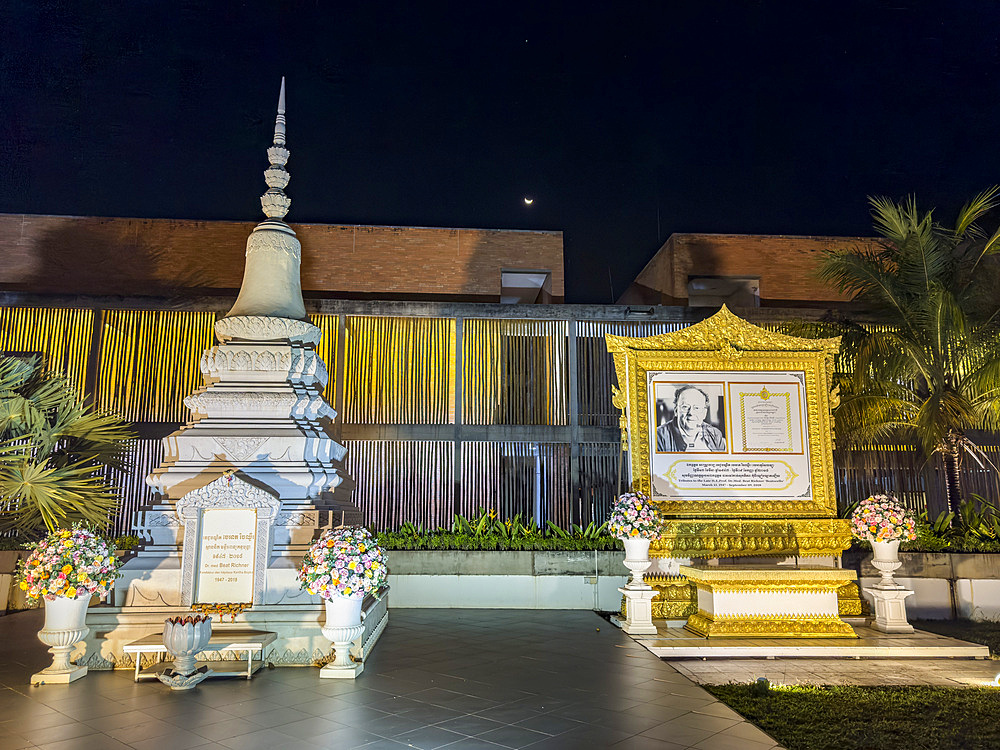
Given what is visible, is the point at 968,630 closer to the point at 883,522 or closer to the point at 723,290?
the point at 883,522

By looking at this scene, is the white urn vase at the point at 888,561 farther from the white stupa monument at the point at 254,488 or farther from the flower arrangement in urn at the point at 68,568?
the flower arrangement in urn at the point at 68,568

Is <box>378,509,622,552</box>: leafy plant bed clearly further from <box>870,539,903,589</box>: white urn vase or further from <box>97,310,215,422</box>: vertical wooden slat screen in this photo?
<box>97,310,215,422</box>: vertical wooden slat screen

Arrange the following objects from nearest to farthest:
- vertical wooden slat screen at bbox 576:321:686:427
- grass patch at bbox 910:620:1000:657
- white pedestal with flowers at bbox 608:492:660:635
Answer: grass patch at bbox 910:620:1000:657 → white pedestal with flowers at bbox 608:492:660:635 → vertical wooden slat screen at bbox 576:321:686:427

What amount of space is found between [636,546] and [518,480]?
3800 mm

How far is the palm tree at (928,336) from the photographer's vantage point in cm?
985

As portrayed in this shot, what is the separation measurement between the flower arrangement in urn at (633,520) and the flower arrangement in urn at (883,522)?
2743mm

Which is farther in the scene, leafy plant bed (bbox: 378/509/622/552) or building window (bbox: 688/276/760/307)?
building window (bbox: 688/276/760/307)

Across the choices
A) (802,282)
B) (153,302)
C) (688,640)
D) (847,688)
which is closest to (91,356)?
(153,302)

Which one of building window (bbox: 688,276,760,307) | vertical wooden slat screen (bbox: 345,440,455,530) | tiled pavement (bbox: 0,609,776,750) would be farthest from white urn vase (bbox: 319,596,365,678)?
building window (bbox: 688,276,760,307)

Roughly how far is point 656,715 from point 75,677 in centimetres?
490

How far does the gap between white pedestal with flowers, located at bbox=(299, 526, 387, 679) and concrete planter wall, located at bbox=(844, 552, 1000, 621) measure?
7.29m

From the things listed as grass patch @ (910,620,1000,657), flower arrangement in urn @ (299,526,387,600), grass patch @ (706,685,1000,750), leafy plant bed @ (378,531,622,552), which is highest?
flower arrangement in urn @ (299,526,387,600)

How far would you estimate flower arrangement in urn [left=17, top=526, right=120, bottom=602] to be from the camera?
5941 millimetres

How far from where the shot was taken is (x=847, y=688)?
604cm
